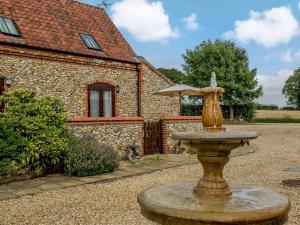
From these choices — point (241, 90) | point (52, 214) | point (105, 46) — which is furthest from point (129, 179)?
point (241, 90)

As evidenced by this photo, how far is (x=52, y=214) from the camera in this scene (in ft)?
23.2

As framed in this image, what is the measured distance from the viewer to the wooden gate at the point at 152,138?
15.5 metres

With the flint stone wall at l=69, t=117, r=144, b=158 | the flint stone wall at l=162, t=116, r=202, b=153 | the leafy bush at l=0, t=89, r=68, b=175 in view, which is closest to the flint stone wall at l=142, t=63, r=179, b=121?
the flint stone wall at l=162, t=116, r=202, b=153

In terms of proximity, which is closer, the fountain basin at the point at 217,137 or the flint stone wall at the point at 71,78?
the fountain basin at the point at 217,137

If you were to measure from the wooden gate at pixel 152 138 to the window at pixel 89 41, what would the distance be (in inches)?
209

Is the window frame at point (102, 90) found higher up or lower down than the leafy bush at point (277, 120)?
higher up

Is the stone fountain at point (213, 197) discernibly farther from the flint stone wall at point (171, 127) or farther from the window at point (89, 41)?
the window at point (89, 41)

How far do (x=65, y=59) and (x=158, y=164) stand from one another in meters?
6.74

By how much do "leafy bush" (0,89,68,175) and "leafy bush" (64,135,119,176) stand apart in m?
0.37

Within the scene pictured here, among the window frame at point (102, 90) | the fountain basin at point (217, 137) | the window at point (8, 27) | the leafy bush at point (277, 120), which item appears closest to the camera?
the fountain basin at point (217, 137)

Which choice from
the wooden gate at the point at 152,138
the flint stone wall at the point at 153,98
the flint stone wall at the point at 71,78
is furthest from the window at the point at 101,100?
the wooden gate at the point at 152,138

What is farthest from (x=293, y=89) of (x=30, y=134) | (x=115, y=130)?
(x=30, y=134)

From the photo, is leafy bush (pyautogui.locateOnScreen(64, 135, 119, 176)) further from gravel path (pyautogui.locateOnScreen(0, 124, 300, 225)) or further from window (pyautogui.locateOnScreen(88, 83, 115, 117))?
window (pyautogui.locateOnScreen(88, 83, 115, 117))

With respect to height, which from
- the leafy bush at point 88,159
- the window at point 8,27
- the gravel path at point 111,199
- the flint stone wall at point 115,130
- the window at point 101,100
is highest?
the window at point 8,27
